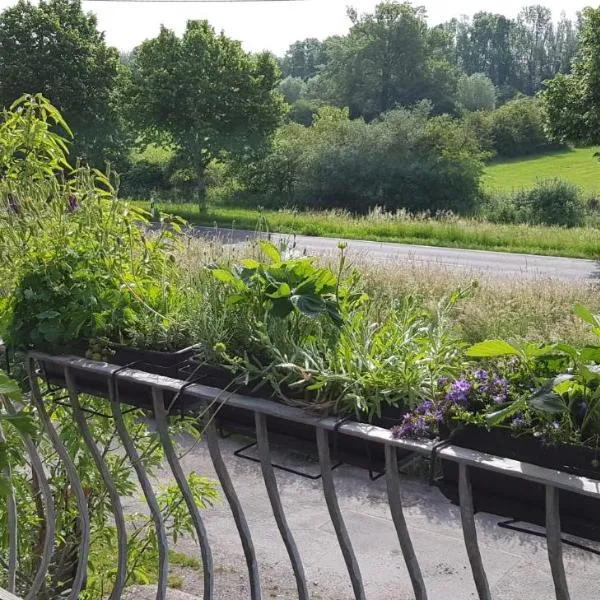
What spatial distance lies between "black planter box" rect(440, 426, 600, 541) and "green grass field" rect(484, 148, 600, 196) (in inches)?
1611

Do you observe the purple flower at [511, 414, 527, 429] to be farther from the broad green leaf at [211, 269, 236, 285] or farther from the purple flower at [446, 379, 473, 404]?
the broad green leaf at [211, 269, 236, 285]

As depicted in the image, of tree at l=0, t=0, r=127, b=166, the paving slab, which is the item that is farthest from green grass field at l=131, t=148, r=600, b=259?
the paving slab

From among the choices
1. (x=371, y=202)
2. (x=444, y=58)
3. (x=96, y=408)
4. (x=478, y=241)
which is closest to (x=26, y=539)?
(x=96, y=408)

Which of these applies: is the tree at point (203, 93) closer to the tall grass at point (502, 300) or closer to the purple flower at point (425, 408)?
the tall grass at point (502, 300)

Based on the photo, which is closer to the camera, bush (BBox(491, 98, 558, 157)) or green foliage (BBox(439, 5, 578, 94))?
bush (BBox(491, 98, 558, 157))

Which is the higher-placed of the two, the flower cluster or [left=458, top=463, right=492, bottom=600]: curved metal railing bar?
the flower cluster

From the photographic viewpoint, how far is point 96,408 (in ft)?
9.14

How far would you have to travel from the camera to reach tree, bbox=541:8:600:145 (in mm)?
Answer: 17188

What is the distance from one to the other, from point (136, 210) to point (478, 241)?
18209mm

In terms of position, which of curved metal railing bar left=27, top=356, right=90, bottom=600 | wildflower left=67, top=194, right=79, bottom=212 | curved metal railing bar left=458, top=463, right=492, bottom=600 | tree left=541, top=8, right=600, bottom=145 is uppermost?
tree left=541, top=8, right=600, bottom=145

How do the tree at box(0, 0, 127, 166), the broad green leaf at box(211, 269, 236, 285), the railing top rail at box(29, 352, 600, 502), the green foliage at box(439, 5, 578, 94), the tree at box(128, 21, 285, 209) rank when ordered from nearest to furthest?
the railing top rail at box(29, 352, 600, 502) < the broad green leaf at box(211, 269, 236, 285) < the tree at box(128, 21, 285, 209) < the tree at box(0, 0, 127, 166) < the green foliage at box(439, 5, 578, 94)

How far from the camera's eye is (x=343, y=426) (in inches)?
61.0

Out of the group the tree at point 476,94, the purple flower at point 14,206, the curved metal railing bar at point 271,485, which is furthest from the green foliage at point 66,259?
the tree at point 476,94

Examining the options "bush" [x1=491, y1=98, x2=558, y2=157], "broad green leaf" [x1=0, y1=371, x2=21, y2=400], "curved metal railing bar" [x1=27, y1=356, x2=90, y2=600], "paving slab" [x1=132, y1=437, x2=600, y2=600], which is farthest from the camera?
"bush" [x1=491, y1=98, x2=558, y2=157]
